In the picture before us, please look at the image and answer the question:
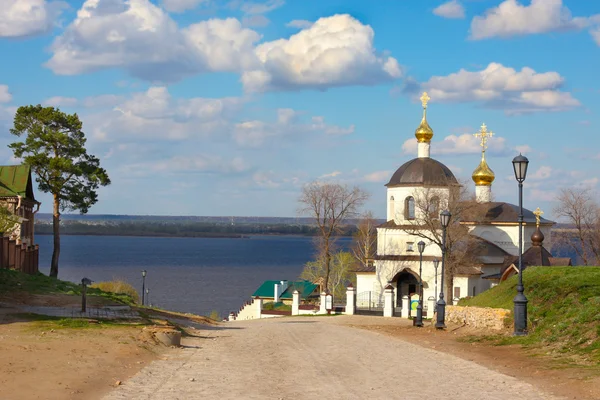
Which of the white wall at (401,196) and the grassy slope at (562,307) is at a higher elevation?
the white wall at (401,196)

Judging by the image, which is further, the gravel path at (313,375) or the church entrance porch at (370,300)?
the church entrance porch at (370,300)

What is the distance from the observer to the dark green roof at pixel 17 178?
4366 cm

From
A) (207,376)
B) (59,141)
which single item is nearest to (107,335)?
(207,376)

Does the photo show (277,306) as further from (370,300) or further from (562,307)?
(562,307)

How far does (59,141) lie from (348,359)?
114 feet

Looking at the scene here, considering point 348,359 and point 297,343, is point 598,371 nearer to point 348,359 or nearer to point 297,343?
point 348,359

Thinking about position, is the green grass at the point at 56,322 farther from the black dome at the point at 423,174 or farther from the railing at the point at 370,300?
the black dome at the point at 423,174

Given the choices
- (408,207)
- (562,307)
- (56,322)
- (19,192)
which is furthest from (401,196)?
(56,322)

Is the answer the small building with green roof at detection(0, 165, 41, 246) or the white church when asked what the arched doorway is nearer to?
the white church

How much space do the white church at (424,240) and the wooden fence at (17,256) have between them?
2115cm

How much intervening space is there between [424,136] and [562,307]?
116 ft

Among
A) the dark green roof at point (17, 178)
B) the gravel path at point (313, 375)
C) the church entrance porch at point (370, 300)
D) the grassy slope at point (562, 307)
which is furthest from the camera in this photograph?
the church entrance porch at point (370, 300)

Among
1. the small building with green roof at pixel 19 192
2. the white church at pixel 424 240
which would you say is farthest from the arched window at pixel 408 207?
the small building with green roof at pixel 19 192

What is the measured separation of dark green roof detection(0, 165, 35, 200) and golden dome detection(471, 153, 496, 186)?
99.4ft
